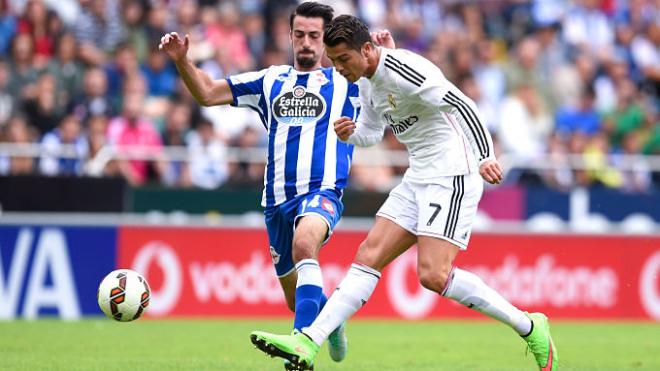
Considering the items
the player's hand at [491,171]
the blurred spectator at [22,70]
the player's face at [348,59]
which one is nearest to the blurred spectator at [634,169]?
the blurred spectator at [22,70]

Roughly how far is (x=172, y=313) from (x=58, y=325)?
1.97m

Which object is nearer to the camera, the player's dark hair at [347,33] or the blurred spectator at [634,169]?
the player's dark hair at [347,33]

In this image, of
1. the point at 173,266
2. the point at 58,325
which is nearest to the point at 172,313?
the point at 173,266

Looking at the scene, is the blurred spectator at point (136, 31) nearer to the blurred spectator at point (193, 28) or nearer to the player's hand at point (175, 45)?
the blurred spectator at point (193, 28)

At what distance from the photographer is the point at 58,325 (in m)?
13.0

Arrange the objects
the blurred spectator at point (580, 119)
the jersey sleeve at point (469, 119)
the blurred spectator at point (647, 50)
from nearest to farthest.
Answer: the jersey sleeve at point (469, 119)
the blurred spectator at point (580, 119)
the blurred spectator at point (647, 50)

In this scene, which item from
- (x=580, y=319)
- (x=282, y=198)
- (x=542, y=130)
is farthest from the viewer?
(x=542, y=130)

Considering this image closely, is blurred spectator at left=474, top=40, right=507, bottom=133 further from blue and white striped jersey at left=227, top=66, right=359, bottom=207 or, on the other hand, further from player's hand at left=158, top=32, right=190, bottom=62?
player's hand at left=158, top=32, right=190, bottom=62

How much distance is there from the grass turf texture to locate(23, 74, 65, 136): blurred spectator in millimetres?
2847

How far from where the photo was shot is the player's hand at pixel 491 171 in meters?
7.65

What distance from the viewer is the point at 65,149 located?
1504 cm

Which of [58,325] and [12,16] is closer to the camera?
[58,325]

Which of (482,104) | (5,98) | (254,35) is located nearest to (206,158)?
(5,98)

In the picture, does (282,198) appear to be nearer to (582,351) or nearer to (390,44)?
(390,44)
